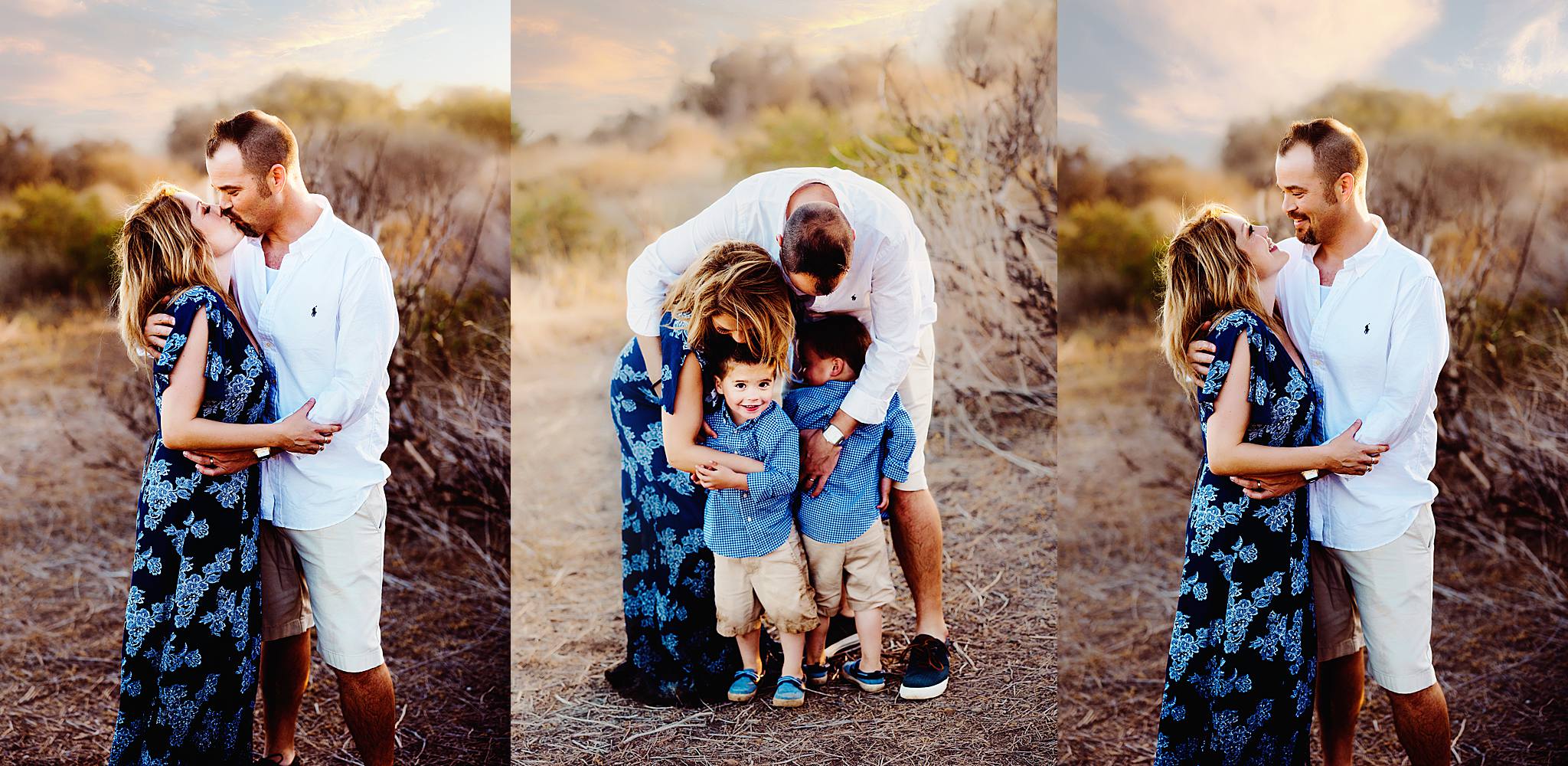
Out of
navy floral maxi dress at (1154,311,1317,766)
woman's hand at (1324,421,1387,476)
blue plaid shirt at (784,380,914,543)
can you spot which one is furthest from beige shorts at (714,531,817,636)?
woman's hand at (1324,421,1387,476)

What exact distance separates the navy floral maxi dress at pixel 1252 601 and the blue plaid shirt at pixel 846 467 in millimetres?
1038

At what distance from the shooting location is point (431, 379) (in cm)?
564

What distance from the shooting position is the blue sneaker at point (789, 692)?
4258mm

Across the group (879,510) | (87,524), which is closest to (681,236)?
(879,510)

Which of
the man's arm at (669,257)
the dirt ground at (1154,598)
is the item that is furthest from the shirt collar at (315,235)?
the dirt ground at (1154,598)

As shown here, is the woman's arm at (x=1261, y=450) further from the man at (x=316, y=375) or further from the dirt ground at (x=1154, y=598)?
the man at (x=316, y=375)

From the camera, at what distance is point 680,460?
4.11 m

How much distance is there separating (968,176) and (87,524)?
4753 millimetres

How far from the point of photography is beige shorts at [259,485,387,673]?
3691 millimetres

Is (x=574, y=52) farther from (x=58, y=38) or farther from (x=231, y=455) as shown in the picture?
(x=231, y=455)

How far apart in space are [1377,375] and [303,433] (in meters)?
3.12

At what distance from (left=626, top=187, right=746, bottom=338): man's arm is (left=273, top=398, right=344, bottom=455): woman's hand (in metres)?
1.01

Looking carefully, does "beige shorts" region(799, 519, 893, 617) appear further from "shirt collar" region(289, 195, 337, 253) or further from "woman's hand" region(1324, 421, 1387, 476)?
"shirt collar" region(289, 195, 337, 253)

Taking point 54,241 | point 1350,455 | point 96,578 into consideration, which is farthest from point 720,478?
point 54,241
